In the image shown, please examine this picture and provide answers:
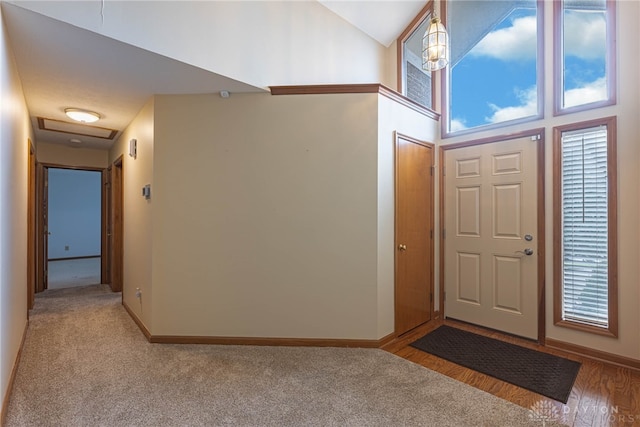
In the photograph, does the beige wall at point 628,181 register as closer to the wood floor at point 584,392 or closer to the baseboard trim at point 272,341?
the wood floor at point 584,392

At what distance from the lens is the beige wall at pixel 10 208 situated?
189cm

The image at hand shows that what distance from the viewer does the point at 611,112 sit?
2.46 m

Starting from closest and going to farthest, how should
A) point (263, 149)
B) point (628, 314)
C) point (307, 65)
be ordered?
point (628, 314) → point (263, 149) → point (307, 65)

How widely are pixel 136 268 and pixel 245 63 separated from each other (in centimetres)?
242

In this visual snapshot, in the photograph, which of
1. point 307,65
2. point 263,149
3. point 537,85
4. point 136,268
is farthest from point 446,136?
point 136,268

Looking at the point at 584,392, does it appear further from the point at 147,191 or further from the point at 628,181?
the point at 147,191

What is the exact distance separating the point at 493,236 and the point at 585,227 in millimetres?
726

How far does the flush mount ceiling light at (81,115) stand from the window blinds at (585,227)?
4.60 metres

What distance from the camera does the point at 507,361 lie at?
2.52 metres

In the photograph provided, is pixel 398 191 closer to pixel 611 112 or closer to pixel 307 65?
pixel 307 65

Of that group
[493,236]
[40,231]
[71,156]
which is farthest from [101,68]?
[493,236]

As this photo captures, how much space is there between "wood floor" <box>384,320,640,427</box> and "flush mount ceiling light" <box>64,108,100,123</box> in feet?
12.6

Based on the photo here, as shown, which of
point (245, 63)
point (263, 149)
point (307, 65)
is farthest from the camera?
point (307, 65)

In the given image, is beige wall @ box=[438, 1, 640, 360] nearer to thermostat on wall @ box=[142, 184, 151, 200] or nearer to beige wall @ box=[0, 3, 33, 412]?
thermostat on wall @ box=[142, 184, 151, 200]
